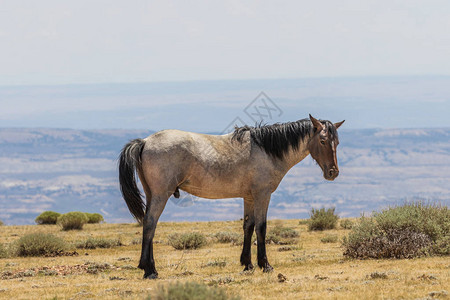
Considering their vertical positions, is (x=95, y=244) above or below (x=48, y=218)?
above

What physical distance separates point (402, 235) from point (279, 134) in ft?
13.1

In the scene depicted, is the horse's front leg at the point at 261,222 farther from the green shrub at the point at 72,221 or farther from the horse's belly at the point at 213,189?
the green shrub at the point at 72,221

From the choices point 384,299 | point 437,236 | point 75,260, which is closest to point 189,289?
point 384,299

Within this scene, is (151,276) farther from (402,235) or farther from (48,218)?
(48,218)

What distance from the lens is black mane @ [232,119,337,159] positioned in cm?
1462

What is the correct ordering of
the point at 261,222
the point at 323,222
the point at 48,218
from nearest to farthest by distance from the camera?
the point at 261,222, the point at 323,222, the point at 48,218

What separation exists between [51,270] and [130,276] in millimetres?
2330

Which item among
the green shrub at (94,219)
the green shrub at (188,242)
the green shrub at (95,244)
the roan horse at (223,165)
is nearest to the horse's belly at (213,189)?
the roan horse at (223,165)

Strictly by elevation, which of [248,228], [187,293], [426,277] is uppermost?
[187,293]

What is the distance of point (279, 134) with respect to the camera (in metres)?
14.8

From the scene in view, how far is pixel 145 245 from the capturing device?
13.8 m

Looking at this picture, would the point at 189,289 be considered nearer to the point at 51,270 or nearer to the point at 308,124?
the point at 308,124

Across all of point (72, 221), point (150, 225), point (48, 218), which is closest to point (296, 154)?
→ point (150, 225)

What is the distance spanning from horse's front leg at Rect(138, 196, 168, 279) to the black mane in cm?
227
